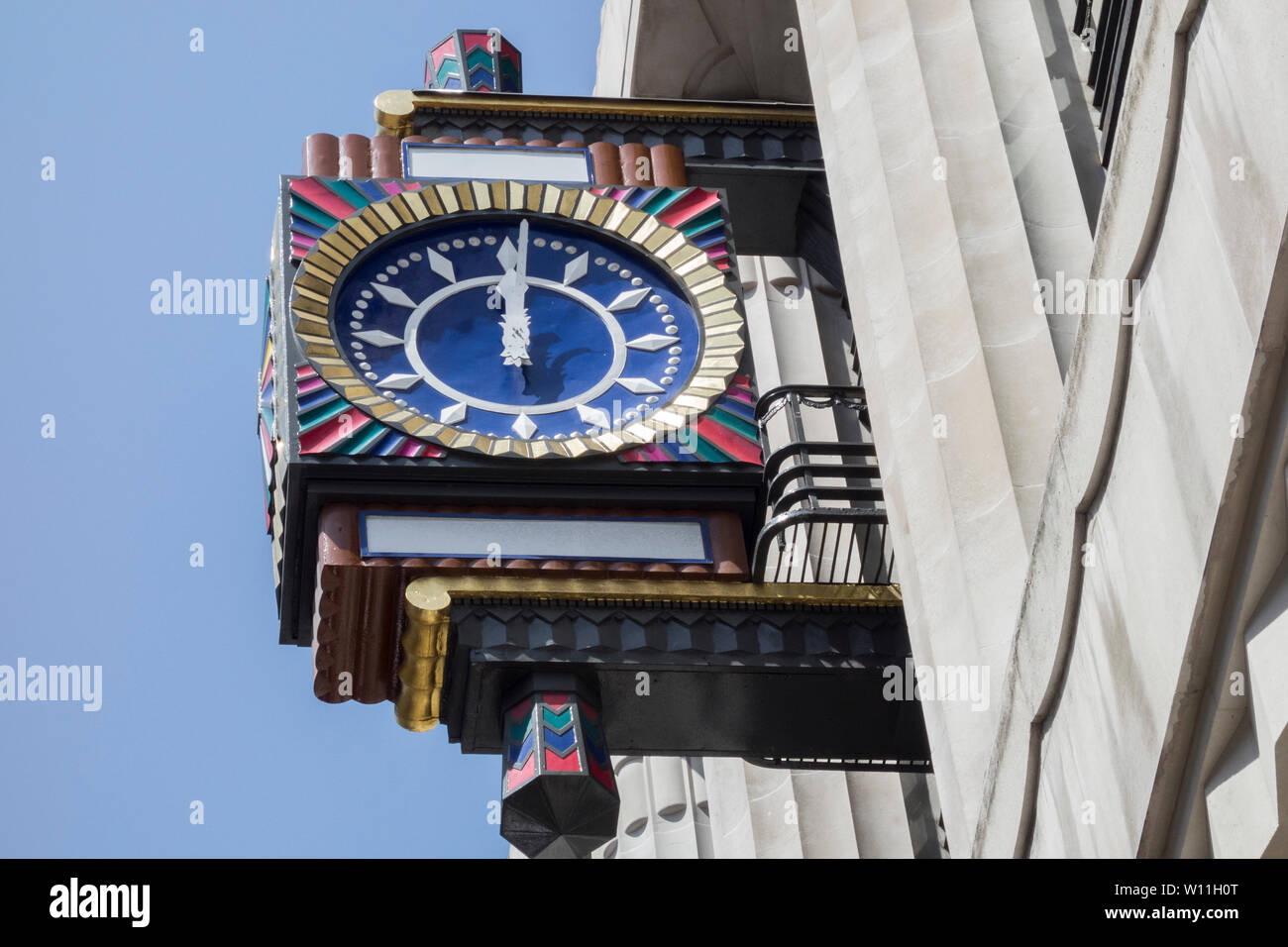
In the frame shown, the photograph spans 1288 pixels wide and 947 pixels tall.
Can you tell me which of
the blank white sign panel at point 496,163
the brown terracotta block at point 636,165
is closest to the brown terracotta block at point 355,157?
the blank white sign panel at point 496,163

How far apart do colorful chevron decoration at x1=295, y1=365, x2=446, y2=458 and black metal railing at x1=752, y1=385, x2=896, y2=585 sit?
8.23 feet

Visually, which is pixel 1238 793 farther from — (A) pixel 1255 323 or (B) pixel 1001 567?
(B) pixel 1001 567

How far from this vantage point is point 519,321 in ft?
62.2

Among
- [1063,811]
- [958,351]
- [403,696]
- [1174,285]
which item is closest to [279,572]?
[403,696]

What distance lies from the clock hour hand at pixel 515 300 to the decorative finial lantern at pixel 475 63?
13.7 ft

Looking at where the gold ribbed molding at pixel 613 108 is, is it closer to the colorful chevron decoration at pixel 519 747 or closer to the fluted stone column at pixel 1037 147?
the fluted stone column at pixel 1037 147

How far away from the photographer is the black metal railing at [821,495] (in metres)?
17.5

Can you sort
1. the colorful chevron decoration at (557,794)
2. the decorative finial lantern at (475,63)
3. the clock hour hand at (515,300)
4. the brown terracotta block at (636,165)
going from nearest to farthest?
the colorful chevron decoration at (557,794) → the clock hour hand at (515,300) → the brown terracotta block at (636,165) → the decorative finial lantern at (475,63)

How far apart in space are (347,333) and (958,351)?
5.48 meters

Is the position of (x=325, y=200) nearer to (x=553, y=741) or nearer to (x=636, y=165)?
(x=636, y=165)

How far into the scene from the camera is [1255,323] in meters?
8.63

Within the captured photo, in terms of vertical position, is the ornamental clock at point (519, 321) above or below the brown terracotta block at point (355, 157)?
below

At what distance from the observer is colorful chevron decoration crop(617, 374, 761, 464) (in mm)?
17875

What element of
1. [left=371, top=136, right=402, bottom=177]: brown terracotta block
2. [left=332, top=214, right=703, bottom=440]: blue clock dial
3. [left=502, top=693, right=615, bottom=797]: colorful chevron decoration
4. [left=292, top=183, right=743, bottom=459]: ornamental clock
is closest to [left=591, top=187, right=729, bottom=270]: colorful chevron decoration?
[left=292, top=183, right=743, bottom=459]: ornamental clock
